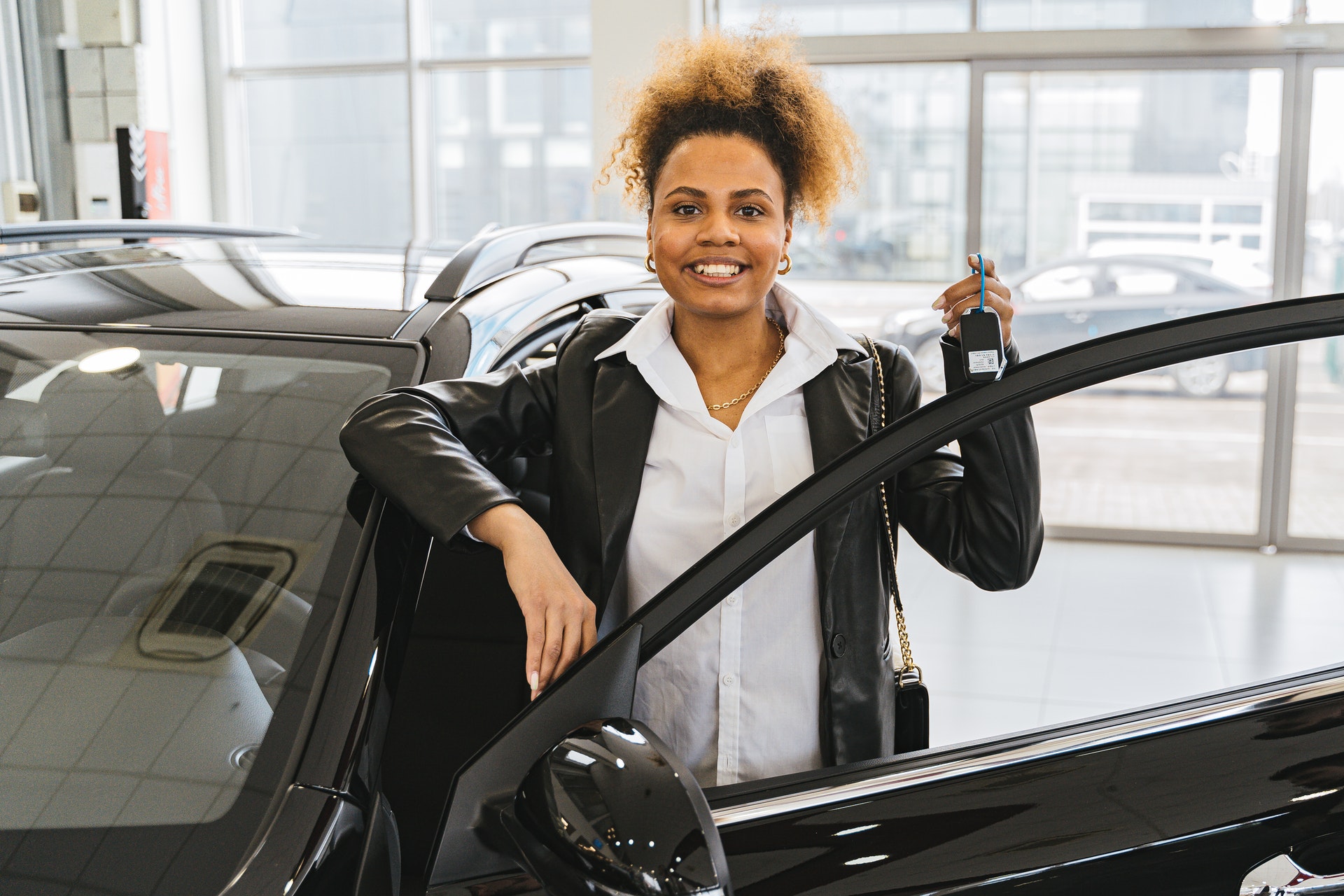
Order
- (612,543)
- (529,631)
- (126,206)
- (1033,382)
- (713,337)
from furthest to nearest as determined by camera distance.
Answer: (126,206) → (713,337) → (612,543) → (529,631) → (1033,382)

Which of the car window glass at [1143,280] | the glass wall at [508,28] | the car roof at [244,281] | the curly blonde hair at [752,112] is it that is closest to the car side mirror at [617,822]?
the car roof at [244,281]

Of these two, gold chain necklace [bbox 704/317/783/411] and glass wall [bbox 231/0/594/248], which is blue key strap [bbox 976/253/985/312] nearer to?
gold chain necklace [bbox 704/317/783/411]

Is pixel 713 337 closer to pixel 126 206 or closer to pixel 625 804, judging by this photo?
pixel 625 804

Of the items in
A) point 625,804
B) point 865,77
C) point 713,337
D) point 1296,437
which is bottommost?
point 1296,437

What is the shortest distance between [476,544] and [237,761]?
11.3 inches

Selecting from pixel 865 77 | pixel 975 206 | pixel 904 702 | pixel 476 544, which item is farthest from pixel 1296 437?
pixel 476 544

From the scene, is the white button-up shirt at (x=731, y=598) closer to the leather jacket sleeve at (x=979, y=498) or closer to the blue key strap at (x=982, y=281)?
the leather jacket sleeve at (x=979, y=498)

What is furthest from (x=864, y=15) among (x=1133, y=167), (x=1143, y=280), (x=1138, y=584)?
(x=1138, y=584)

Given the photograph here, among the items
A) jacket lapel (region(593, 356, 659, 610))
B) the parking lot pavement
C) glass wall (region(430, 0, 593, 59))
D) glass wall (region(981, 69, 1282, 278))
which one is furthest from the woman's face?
glass wall (region(430, 0, 593, 59))

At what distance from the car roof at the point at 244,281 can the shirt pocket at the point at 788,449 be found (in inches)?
17.1

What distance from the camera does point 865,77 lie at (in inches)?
226

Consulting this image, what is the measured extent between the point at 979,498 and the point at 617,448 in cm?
39

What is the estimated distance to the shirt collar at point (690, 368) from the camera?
4.22 feet

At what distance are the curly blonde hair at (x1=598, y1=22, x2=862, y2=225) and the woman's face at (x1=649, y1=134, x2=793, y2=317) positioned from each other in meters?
0.03
